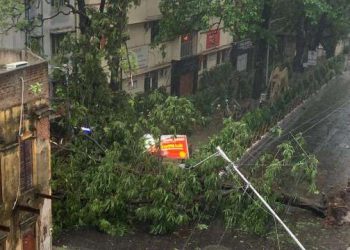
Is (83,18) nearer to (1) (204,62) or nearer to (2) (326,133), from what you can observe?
(2) (326,133)

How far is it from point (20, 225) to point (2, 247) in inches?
29.9

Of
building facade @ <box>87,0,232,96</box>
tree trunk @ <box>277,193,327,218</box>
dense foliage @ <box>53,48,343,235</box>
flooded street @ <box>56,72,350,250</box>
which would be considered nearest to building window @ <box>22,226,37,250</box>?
flooded street @ <box>56,72,350,250</box>

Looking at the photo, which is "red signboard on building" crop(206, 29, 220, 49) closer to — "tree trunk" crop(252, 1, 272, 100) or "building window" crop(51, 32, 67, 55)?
"tree trunk" crop(252, 1, 272, 100)

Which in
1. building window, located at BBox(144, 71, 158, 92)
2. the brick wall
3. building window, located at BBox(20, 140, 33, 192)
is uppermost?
the brick wall

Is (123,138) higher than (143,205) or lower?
higher

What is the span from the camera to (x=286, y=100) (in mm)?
29922

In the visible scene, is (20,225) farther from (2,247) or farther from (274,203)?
(274,203)

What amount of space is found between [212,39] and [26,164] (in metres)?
25.2

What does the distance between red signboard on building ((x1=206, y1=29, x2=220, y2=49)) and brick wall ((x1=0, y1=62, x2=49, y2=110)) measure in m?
23.9

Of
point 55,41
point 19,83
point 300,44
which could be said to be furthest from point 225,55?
point 19,83

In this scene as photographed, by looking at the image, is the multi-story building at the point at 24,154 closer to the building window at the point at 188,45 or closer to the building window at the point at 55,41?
the building window at the point at 55,41

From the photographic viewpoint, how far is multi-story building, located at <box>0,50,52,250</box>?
40.1ft

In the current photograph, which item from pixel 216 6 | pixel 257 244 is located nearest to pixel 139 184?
pixel 257 244

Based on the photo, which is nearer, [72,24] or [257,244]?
[257,244]
